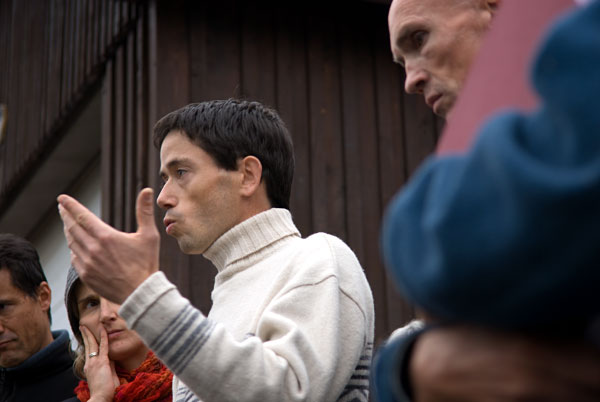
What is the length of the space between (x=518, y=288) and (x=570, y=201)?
0.10 meters

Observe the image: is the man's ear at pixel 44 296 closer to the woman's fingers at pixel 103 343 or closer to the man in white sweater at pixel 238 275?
the woman's fingers at pixel 103 343

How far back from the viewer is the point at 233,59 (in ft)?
23.8

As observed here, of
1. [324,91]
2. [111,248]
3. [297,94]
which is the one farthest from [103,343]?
[324,91]

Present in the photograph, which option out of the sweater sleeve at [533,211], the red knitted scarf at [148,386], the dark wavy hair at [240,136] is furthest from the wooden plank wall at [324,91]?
the sweater sleeve at [533,211]

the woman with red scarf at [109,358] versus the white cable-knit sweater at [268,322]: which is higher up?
the white cable-knit sweater at [268,322]

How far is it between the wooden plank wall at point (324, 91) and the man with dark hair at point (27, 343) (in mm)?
2268

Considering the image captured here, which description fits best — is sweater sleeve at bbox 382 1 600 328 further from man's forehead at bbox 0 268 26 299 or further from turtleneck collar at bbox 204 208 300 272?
man's forehead at bbox 0 268 26 299

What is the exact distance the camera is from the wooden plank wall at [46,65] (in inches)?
333

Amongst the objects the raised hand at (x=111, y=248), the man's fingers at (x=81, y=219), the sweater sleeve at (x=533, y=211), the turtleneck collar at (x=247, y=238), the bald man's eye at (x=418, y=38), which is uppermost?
the bald man's eye at (x=418, y=38)

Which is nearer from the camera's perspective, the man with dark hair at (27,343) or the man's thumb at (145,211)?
the man's thumb at (145,211)

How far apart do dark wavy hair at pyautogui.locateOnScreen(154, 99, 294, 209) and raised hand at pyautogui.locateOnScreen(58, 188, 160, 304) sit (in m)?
1.13

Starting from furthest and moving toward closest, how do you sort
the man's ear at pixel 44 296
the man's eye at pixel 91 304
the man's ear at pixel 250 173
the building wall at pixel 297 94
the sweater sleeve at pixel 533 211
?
the building wall at pixel 297 94
the man's ear at pixel 44 296
the man's eye at pixel 91 304
the man's ear at pixel 250 173
the sweater sleeve at pixel 533 211

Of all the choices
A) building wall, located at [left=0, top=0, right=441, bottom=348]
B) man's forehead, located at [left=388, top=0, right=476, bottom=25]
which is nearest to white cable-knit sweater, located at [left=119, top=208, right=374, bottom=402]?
man's forehead, located at [left=388, top=0, right=476, bottom=25]

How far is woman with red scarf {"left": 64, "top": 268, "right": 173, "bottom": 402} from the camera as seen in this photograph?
11.7 ft
